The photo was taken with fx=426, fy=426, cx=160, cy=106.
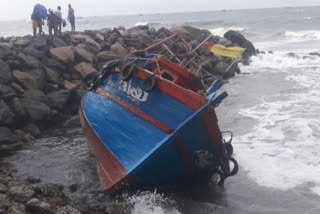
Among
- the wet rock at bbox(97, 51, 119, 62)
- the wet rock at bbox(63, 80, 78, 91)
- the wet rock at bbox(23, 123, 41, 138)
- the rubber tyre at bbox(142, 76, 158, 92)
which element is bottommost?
the wet rock at bbox(23, 123, 41, 138)

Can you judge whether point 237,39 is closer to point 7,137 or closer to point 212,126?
point 7,137

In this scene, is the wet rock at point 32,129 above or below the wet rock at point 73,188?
below

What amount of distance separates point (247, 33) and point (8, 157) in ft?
157

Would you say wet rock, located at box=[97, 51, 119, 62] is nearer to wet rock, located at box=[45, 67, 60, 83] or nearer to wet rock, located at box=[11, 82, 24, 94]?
wet rock, located at box=[45, 67, 60, 83]

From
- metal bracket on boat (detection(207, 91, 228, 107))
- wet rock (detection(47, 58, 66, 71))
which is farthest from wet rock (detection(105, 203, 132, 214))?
wet rock (detection(47, 58, 66, 71))

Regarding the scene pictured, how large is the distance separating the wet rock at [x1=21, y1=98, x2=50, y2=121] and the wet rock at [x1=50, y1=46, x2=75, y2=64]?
294 cm

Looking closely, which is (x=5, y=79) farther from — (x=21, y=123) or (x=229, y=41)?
(x=229, y=41)

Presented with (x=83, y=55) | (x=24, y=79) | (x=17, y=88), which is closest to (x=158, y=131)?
(x=17, y=88)

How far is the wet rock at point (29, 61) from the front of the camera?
1402 cm

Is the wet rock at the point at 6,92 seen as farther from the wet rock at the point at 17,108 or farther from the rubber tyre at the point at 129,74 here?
the rubber tyre at the point at 129,74

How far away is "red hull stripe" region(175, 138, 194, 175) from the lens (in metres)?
8.05

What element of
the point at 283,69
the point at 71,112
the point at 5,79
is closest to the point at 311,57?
the point at 283,69

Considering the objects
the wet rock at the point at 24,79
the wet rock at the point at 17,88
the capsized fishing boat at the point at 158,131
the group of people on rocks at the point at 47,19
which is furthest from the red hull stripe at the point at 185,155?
the group of people on rocks at the point at 47,19

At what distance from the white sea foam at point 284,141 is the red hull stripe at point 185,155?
1.71 metres
